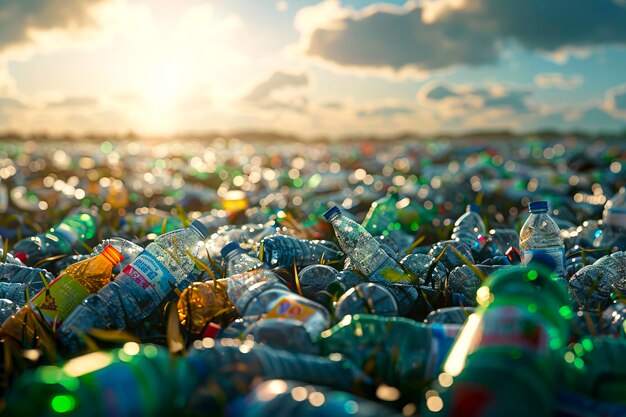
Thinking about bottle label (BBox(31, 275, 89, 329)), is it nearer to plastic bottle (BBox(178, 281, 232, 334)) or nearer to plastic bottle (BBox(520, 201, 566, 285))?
plastic bottle (BBox(178, 281, 232, 334))

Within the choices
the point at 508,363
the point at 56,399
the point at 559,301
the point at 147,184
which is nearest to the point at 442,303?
the point at 559,301

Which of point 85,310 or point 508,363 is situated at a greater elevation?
point 508,363

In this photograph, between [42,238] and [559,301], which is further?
[42,238]

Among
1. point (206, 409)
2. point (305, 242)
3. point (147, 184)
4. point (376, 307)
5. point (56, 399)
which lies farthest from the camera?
point (147, 184)

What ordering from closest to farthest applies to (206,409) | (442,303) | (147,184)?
(206,409), (442,303), (147,184)

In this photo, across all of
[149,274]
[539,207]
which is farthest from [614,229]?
[149,274]

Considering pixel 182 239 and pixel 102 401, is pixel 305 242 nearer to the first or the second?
pixel 182 239

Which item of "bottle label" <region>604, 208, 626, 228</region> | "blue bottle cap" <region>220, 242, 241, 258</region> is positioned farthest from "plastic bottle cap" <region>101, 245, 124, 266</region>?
"bottle label" <region>604, 208, 626, 228</region>
